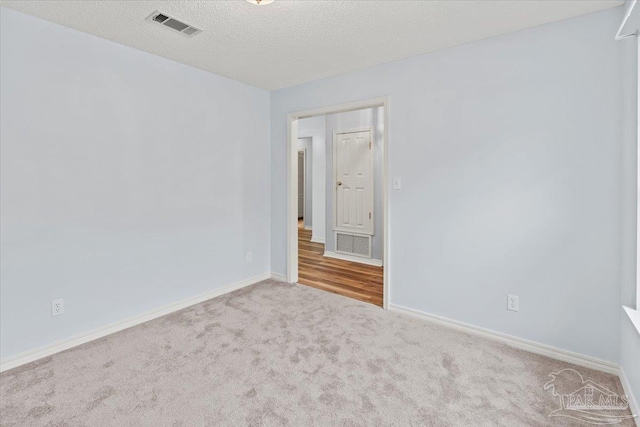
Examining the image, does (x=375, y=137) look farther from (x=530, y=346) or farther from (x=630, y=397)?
(x=630, y=397)

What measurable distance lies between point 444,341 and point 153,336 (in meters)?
2.36

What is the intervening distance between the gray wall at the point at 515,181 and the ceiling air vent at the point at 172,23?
1620 millimetres

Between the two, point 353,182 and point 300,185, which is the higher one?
point 300,185

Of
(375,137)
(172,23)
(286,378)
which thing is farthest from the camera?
(375,137)

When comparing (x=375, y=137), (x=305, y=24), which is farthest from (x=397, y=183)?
(x=375, y=137)

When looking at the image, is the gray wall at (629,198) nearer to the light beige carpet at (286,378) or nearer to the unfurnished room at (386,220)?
the unfurnished room at (386,220)

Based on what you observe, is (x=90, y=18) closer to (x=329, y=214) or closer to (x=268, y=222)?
(x=268, y=222)

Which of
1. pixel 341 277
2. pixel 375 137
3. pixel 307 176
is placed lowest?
pixel 341 277

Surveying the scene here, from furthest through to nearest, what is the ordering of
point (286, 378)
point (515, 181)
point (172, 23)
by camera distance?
1. point (515, 181)
2. point (172, 23)
3. point (286, 378)

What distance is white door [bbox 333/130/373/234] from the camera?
5008 mm

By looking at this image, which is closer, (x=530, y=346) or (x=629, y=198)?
(x=629, y=198)

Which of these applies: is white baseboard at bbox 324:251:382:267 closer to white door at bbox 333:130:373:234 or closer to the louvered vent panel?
the louvered vent panel

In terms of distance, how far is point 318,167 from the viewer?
21.8 ft

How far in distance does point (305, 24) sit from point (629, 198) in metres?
2.39
